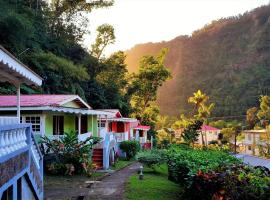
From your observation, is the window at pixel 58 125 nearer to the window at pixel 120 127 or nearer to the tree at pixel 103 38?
the window at pixel 120 127

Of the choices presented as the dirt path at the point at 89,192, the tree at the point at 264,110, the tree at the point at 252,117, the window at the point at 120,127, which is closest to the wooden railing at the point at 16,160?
the dirt path at the point at 89,192

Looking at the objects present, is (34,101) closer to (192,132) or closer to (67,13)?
(192,132)

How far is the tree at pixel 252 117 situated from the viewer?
81.5 metres

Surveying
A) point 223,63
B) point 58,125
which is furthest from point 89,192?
point 223,63

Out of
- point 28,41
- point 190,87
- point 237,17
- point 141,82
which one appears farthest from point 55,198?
point 237,17

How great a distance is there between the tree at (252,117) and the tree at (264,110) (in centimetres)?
185

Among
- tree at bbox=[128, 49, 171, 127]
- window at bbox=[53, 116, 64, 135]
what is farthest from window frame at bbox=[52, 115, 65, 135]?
tree at bbox=[128, 49, 171, 127]

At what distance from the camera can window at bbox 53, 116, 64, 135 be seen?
70.8 feet

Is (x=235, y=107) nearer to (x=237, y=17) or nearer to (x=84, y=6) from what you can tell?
(x=237, y=17)

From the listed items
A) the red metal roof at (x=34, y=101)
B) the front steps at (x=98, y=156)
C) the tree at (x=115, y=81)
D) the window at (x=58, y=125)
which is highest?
the tree at (x=115, y=81)

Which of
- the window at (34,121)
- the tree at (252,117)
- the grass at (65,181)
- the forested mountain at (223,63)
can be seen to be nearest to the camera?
the grass at (65,181)

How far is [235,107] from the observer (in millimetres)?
86562

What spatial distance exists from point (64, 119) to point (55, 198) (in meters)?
10.6

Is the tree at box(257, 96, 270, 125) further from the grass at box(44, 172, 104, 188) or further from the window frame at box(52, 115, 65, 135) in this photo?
the grass at box(44, 172, 104, 188)
